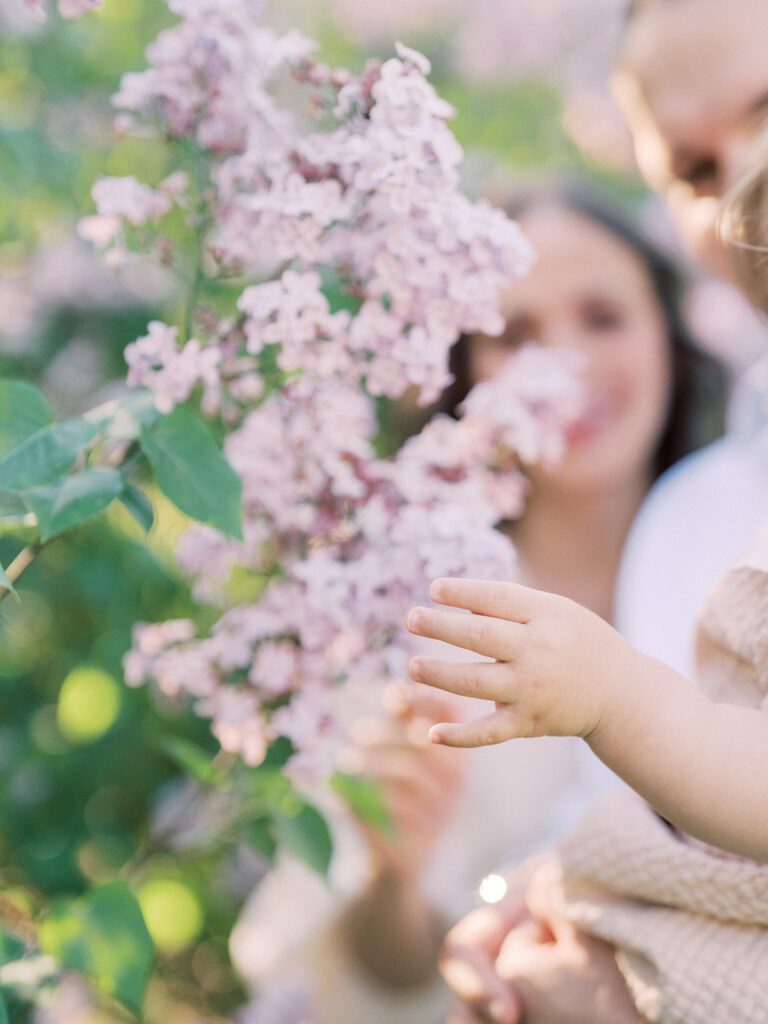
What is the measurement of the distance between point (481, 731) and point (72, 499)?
29 cm

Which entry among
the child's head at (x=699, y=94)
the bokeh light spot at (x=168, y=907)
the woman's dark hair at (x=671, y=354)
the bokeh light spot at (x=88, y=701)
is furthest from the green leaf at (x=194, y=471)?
the woman's dark hair at (x=671, y=354)

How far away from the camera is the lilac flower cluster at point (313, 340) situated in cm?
69

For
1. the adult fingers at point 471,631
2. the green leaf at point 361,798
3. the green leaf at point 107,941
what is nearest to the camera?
the adult fingers at point 471,631

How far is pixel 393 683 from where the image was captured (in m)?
0.84

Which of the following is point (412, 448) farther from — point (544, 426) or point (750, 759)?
point (750, 759)

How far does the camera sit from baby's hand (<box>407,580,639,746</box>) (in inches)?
21.4

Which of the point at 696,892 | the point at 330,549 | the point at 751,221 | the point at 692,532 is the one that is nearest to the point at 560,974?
the point at 696,892

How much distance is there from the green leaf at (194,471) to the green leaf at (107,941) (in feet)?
1.16

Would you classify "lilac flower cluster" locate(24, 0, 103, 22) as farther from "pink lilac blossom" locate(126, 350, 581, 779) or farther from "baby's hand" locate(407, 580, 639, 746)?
"baby's hand" locate(407, 580, 639, 746)

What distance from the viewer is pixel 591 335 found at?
5.70ft

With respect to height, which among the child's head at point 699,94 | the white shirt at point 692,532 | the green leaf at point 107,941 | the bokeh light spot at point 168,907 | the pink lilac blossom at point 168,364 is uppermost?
the child's head at point 699,94

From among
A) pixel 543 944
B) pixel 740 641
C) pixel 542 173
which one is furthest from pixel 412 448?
pixel 542 173

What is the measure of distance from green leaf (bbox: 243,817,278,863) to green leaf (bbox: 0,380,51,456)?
0.48 m

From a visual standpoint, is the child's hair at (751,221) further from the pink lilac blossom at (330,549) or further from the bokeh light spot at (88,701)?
the bokeh light spot at (88,701)
